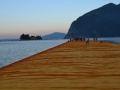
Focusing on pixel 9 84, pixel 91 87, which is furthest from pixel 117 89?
pixel 9 84

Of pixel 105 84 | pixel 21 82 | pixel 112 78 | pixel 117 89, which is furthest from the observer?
pixel 112 78

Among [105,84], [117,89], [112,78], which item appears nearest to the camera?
[117,89]

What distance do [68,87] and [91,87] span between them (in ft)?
1.81

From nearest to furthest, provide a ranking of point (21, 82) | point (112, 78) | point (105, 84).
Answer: point (105, 84) < point (21, 82) < point (112, 78)

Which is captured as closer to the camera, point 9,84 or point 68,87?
point 68,87

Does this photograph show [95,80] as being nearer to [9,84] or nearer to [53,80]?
[53,80]

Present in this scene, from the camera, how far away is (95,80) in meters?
6.95

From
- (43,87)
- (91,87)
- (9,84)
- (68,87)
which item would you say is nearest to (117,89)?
(91,87)

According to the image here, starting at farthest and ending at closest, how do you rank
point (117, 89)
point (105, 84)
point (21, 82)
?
1. point (21, 82)
2. point (105, 84)
3. point (117, 89)

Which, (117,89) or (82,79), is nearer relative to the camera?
(117,89)

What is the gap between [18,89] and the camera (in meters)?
5.88

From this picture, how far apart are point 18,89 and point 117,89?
230 centimetres

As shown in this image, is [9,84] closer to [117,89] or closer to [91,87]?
[91,87]

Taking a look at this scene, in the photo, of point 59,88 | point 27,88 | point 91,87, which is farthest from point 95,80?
point 27,88
